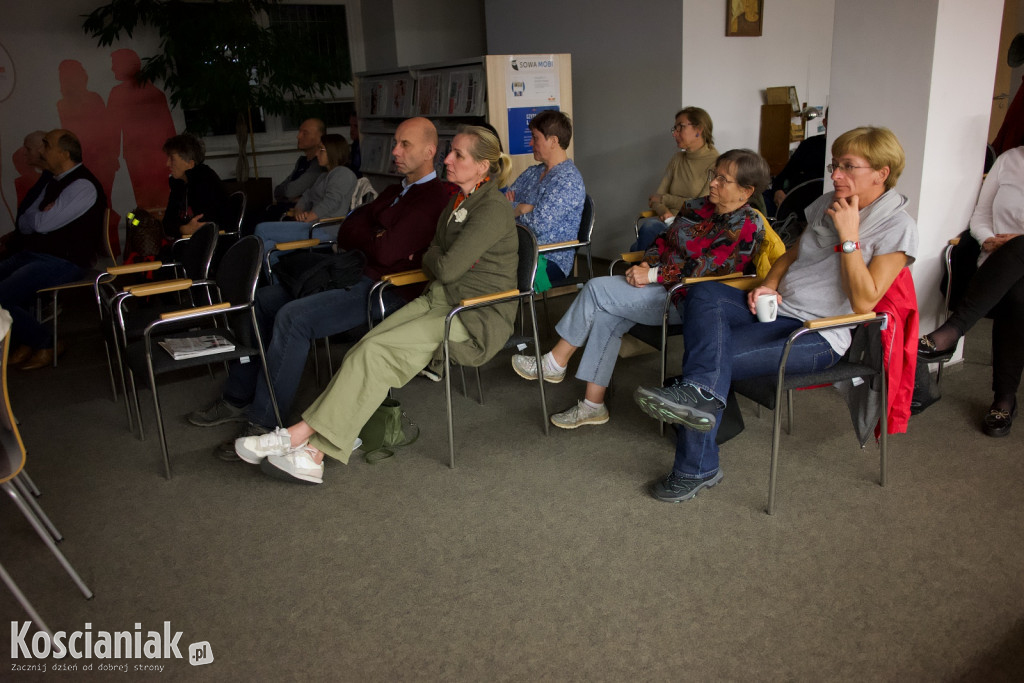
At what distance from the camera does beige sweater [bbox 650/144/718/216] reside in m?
4.62

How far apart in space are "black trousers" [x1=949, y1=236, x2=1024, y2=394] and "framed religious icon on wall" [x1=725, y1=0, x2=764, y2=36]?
2855mm

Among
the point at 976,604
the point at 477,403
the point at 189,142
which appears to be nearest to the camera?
the point at 976,604

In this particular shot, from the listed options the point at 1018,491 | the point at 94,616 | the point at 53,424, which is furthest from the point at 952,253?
the point at 53,424

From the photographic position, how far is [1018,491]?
96.9 inches

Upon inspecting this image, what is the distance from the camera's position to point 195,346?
289cm

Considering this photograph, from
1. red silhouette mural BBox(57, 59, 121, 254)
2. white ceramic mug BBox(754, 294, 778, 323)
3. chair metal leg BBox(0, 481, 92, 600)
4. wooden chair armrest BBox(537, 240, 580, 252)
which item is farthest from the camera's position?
red silhouette mural BBox(57, 59, 121, 254)

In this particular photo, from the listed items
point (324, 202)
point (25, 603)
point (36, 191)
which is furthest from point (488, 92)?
point (25, 603)

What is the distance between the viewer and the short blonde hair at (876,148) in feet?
7.62

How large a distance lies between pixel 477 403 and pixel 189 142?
264 cm

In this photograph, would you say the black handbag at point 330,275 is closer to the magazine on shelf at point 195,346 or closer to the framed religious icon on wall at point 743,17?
the magazine on shelf at point 195,346

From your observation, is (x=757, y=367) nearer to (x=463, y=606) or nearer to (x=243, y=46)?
(x=463, y=606)

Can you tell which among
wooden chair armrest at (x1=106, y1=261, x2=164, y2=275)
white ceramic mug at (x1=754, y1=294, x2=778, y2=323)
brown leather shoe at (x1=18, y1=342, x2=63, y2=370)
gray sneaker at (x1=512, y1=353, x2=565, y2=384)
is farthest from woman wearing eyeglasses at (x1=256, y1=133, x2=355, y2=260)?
white ceramic mug at (x1=754, y1=294, x2=778, y2=323)

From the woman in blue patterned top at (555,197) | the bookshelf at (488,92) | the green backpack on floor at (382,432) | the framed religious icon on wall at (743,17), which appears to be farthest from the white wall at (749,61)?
the green backpack on floor at (382,432)

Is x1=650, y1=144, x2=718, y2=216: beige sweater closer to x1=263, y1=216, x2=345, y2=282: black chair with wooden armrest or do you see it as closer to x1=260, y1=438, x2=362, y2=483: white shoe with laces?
x1=263, y1=216, x2=345, y2=282: black chair with wooden armrest
